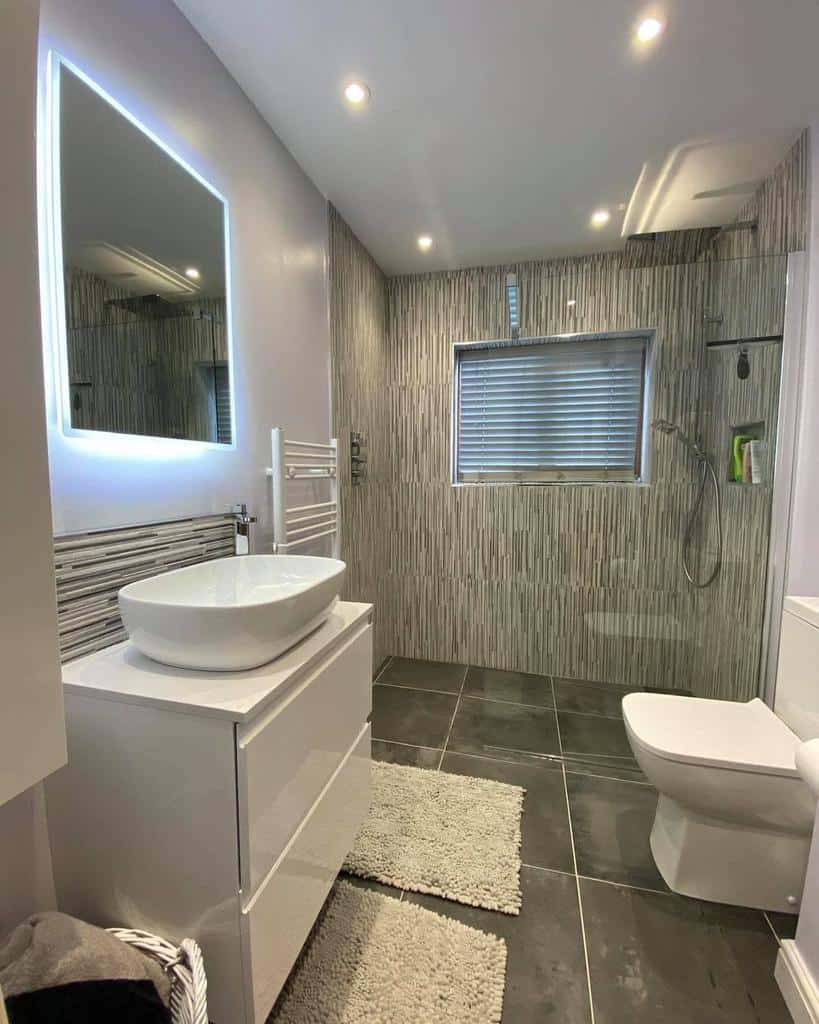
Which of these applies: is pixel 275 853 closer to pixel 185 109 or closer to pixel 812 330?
pixel 185 109

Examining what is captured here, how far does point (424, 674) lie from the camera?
2.65 m

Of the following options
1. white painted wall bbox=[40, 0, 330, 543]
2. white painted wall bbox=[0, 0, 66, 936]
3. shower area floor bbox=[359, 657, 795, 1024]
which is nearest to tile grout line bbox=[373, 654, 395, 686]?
shower area floor bbox=[359, 657, 795, 1024]

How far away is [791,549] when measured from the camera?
1.65m

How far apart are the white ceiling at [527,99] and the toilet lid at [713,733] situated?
6.58ft

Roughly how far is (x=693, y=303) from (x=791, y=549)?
1330 mm

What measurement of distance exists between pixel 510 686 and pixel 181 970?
1986 mm

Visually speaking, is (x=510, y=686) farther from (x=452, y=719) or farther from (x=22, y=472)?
(x=22, y=472)

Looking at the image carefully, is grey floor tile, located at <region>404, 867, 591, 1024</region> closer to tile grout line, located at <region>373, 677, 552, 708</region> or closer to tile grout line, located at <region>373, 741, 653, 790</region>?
tile grout line, located at <region>373, 741, 653, 790</region>

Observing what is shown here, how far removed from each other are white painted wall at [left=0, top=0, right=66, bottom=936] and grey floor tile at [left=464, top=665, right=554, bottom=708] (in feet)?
7.10

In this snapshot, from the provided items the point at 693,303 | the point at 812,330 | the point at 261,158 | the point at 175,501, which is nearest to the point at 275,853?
the point at 175,501

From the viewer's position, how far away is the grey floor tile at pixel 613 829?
4.56ft

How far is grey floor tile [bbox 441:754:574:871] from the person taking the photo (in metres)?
1.45

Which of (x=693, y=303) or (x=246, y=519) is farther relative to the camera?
(x=693, y=303)

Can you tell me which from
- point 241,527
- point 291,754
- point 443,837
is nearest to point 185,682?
point 291,754
